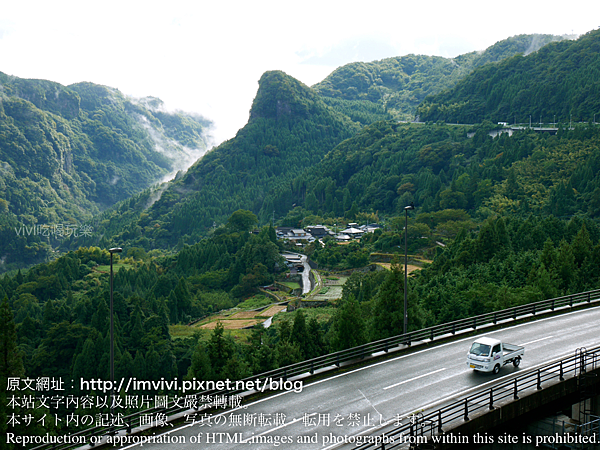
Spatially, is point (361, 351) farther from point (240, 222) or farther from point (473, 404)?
point (240, 222)

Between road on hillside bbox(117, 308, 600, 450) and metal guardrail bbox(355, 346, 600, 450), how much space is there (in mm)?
1128

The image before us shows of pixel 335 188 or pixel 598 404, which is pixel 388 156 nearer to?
pixel 335 188

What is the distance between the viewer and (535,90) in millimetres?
163750

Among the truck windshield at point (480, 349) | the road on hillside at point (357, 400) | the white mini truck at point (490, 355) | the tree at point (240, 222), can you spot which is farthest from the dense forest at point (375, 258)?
the white mini truck at point (490, 355)

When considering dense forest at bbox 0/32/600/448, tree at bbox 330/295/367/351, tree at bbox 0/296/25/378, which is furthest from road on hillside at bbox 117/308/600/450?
tree at bbox 0/296/25/378

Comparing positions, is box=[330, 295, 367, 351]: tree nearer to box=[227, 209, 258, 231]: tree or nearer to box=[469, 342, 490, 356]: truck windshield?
box=[469, 342, 490, 356]: truck windshield

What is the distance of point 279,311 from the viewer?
3531 inches

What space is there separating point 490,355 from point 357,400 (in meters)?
7.00

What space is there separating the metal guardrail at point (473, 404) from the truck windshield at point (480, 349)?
201 cm

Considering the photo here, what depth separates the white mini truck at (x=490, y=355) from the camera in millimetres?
27891

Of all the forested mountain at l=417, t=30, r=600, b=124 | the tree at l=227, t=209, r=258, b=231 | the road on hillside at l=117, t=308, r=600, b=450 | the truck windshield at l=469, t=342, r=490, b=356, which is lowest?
the tree at l=227, t=209, r=258, b=231

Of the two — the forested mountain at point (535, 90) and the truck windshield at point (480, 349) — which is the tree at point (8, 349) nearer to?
the truck windshield at point (480, 349)

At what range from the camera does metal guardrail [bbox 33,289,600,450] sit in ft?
74.6

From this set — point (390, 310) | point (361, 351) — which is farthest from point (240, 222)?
point (361, 351)
